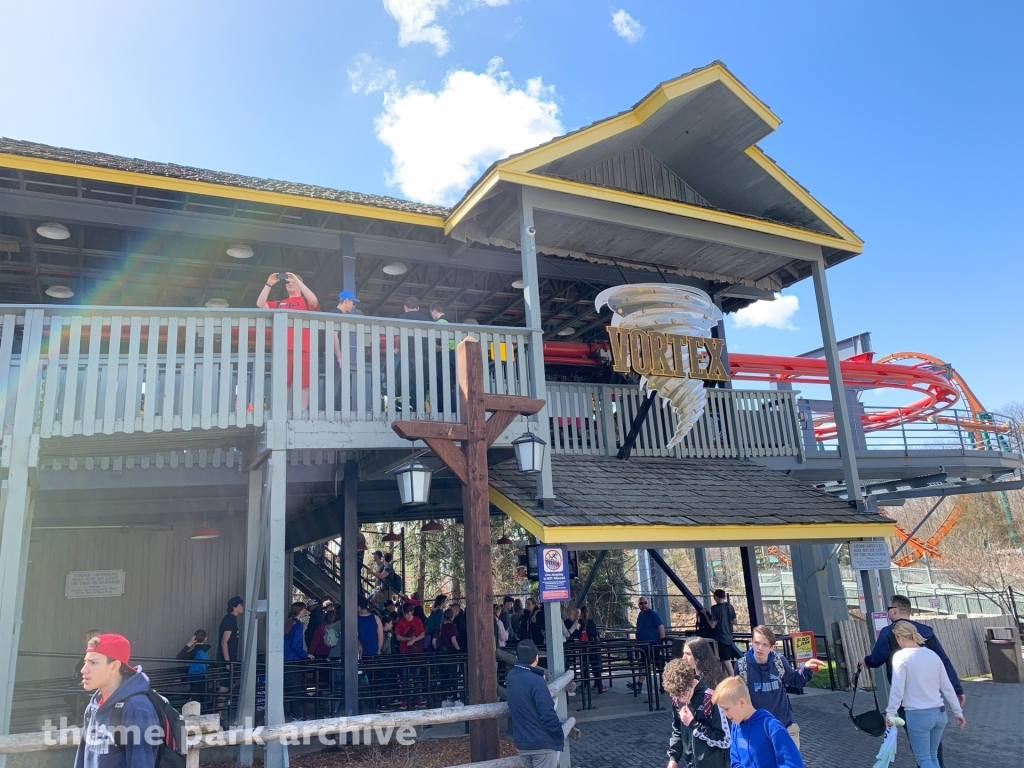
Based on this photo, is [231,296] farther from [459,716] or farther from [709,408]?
[459,716]

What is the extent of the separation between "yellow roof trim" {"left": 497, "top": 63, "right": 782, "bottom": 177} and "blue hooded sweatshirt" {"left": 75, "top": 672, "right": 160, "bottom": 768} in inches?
260

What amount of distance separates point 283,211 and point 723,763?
8079 millimetres

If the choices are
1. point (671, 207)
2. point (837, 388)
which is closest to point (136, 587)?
point (671, 207)

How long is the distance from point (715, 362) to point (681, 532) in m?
3.14

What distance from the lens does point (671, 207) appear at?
387 inches

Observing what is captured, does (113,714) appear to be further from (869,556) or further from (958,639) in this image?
(958,639)

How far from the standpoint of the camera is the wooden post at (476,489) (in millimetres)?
6238

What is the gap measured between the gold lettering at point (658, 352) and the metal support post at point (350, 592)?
165 inches

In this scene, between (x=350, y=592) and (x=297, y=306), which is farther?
(x=350, y=592)

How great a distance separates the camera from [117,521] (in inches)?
469

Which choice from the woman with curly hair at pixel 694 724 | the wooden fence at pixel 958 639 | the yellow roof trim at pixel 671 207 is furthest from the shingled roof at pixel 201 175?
the wooden fence at pixel 958 639

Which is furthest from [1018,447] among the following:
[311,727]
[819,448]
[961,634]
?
[311,727]

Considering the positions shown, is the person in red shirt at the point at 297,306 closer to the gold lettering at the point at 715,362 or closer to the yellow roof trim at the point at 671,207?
the yellow roof trim at the point at 671,207

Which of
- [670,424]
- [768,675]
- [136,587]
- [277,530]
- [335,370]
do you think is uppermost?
[335,370]
